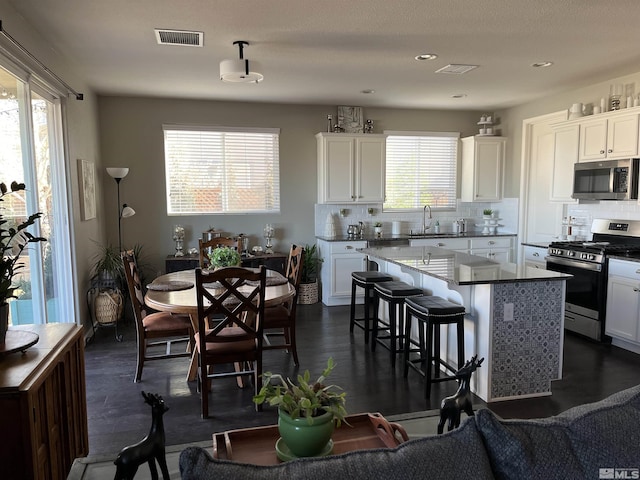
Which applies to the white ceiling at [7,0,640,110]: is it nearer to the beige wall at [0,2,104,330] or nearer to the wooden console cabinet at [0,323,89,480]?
the beige wall at [0,2,104,330]

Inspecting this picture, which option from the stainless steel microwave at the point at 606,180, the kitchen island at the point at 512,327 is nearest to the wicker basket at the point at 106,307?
the kitchen island at the point at 512,327

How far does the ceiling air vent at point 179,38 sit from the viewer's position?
3.39m

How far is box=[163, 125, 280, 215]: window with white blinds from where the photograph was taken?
5941 mm

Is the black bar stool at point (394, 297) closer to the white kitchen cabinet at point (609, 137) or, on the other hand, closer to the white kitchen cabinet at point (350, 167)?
the white kitchen cabinet at point (350, 167)

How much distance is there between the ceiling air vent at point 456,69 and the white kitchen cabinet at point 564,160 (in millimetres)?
1502

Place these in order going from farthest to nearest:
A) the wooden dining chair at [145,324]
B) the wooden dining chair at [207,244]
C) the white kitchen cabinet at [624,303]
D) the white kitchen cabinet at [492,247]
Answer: the white kitchen cabinet at [492,247]
the wooden dining chair at [207,244]
the white kitchen cabinet at [624,303]
the wooden dining chair at [145,324]

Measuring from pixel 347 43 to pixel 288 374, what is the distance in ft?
8.84

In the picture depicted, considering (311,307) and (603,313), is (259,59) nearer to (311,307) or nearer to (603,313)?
(311,307)

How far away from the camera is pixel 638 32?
11.4 ft

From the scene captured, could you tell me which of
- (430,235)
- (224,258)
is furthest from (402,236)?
(224,258)

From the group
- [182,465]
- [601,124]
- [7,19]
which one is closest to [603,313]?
[601,124]

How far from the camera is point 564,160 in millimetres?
5262

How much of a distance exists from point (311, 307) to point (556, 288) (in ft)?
10.6

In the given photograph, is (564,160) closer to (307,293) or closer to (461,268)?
(461,268)
